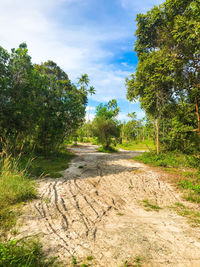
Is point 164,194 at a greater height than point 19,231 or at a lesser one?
lesser

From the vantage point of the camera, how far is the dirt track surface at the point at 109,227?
2.31 metres

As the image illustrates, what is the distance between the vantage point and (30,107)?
9.91 metres

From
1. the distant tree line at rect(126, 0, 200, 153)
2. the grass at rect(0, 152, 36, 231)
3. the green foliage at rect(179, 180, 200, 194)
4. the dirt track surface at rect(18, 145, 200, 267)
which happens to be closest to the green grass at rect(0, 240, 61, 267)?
the dirt track surface at rect(18, 145, 200, 267)

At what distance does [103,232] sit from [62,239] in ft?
2.88

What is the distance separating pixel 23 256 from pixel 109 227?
73.1 inches

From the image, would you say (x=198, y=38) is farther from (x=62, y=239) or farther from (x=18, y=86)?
(x=18, y=86)

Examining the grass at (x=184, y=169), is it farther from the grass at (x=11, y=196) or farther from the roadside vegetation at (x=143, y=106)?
the grass at (x=11, y=196)

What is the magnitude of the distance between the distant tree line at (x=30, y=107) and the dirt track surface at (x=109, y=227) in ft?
14.1

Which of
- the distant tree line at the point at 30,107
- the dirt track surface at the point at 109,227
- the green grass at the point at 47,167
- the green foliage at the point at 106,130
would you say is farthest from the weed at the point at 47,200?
the green foliage at the point at 106,130

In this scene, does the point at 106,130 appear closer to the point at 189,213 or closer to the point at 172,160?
the point at 172,160

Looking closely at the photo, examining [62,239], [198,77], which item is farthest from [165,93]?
[62,239]

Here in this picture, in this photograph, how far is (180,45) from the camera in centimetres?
747

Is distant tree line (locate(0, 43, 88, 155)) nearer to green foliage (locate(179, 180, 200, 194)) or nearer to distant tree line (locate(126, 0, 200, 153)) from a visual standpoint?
distant tree line (locate(126, 0, 200, 153))

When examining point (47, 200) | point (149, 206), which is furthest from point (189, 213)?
point (47, 200)
